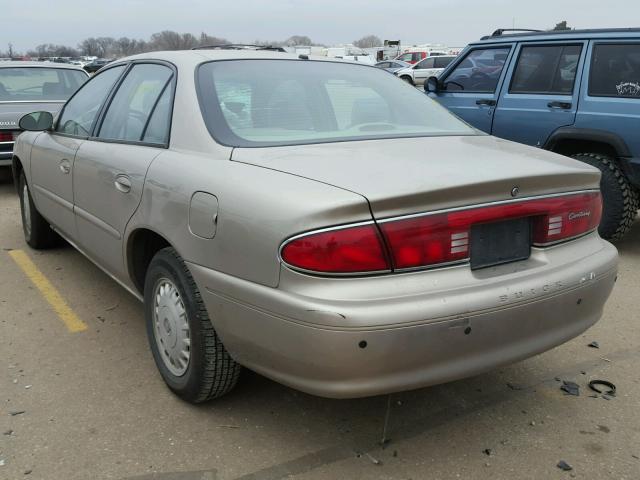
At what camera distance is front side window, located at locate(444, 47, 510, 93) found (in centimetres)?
620

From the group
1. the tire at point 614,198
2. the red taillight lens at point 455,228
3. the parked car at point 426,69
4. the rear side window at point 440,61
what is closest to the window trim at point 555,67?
the tire at point 614,198

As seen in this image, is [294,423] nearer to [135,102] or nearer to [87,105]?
[135,102]

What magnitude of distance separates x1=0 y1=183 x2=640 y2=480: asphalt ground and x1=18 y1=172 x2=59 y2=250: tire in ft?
5.34

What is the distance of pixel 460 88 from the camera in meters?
6.54

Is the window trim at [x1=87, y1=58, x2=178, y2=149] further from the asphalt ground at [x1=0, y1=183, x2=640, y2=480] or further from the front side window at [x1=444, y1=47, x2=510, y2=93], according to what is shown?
the front side window at [x1=444, y1=47, x2=510, y2=93]

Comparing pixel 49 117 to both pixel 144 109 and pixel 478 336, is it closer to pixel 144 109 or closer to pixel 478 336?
pixel 144 109

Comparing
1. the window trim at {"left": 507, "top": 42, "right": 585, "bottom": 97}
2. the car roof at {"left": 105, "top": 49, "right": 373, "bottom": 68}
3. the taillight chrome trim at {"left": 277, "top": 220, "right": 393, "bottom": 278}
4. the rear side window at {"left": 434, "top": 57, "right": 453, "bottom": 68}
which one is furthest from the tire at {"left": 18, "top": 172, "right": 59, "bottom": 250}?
the rear side window at {"left": 434, "top": 57, "right": 453, "bottom": 68}

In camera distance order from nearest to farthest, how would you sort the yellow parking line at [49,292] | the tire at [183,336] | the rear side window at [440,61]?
1. the tire at [183,336]
2. the yellow parking line at [49,292]
3. the rear side window at [440,61]

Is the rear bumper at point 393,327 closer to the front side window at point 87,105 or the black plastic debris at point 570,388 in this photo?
the black plastic debris at point 570,388

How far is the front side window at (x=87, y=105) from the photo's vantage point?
3.80m

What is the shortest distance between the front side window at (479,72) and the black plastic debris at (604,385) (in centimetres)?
379

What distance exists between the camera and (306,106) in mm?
2998

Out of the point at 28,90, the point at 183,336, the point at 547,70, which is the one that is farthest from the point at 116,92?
the point at 28,90

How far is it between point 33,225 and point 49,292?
1.02m
